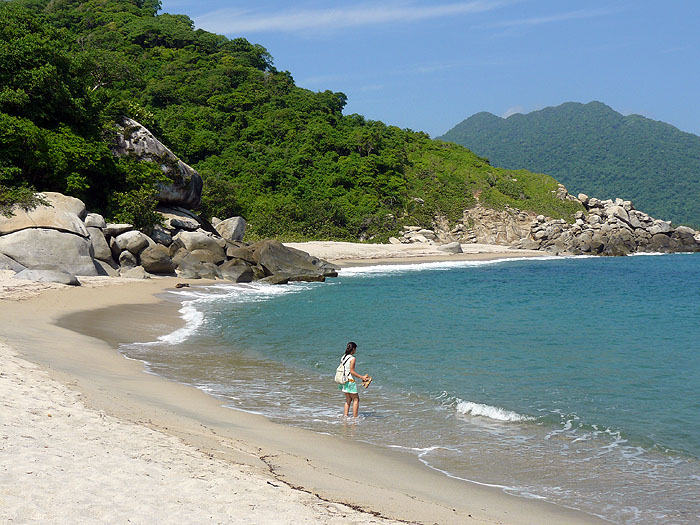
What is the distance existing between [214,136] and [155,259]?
39195 millimetres

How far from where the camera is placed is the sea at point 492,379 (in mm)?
7559

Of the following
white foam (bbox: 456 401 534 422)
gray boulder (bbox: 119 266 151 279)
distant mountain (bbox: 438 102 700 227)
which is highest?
distant mountain (bbox: 438 102 700 227)

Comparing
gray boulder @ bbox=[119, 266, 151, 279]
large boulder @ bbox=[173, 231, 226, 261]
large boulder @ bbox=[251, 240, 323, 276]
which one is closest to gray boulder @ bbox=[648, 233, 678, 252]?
large boulder @ bbox=[251, 240, 323, 276]

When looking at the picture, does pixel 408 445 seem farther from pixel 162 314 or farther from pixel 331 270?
pixel 331 270

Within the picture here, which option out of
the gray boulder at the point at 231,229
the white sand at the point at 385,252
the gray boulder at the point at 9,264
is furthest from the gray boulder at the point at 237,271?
the white sand at the point at 385,252

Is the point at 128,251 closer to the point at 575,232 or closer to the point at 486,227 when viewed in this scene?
the point at 486,227

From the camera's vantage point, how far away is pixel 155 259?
27953 millimetres

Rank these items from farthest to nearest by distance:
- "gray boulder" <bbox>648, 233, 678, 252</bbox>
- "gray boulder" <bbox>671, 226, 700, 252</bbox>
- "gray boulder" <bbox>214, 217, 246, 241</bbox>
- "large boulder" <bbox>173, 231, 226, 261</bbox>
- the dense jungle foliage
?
"gray boulder" <bbox>671, 226, 700, 252</bbox> → "gray boulder" <bbox>648, 233, 678, 252</bbox> → "gray boulder" <bbox>214, 217, 246, 241</bbox> → "large boulder" <bbox>173, 231, 226, 261</bbox> → the dense jungle foliage

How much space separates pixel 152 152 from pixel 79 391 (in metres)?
29.5

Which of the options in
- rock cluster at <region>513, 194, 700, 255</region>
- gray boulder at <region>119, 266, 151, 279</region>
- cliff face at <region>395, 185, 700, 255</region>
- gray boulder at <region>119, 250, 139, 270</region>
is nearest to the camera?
gray boulder at <region>119, 266, 151, 279</region>

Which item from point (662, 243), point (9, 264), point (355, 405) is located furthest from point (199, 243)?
point (662, 243)

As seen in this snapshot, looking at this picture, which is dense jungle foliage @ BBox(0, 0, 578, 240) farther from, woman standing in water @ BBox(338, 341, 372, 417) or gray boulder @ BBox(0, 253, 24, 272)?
woman standing in water @ BBox(338, 341, 372, 417)

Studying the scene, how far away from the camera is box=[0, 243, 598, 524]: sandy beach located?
4961mm

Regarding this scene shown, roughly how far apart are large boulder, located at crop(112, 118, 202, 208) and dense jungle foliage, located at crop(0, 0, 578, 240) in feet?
3.45
